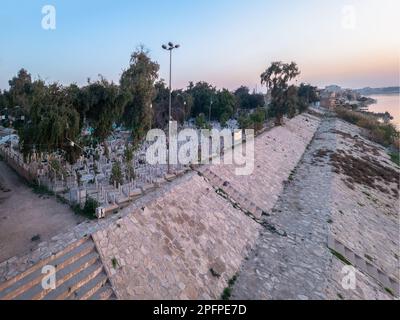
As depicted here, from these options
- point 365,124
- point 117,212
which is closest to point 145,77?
point 117,212

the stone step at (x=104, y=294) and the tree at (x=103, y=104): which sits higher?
the tree at (x=103, y=104)

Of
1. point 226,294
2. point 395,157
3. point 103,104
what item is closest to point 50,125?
point 103,104

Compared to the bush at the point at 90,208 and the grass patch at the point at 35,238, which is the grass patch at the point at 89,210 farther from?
the grass patch at the point at 35,238

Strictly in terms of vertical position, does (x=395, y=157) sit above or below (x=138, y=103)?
below

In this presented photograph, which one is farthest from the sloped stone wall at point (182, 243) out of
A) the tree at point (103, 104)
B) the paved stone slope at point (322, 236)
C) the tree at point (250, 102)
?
the tree at point (250, 102)

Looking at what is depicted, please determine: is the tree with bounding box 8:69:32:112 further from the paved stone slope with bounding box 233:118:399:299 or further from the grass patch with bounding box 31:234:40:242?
the paved stone slope with bounding box 233:118:399:299

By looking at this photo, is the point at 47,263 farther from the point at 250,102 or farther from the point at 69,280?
the point at 250,102
